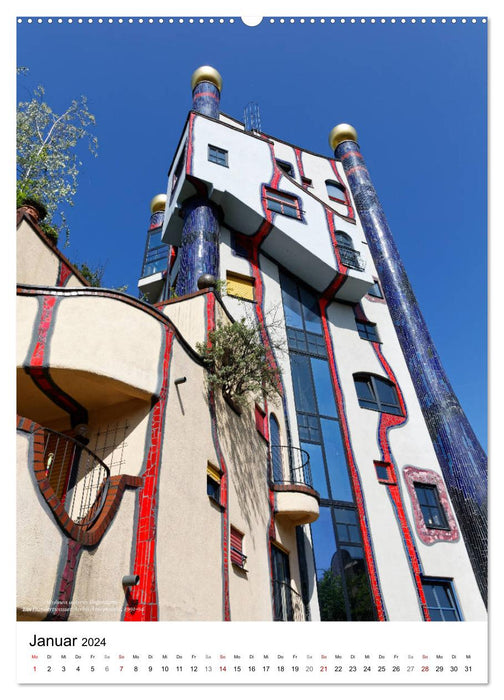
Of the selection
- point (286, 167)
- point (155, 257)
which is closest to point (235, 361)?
point (155, 257)

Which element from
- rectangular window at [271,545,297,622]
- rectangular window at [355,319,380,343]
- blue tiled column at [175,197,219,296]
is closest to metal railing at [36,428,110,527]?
rectangular window at [271,545,297,622]

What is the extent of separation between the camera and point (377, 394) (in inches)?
490

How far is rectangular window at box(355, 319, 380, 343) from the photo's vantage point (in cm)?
1389

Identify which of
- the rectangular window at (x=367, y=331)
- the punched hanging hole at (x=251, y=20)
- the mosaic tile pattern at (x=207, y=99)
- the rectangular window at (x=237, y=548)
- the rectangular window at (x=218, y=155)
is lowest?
the rectangular window at (x=237, y=548)

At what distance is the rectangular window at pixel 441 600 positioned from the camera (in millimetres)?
9375

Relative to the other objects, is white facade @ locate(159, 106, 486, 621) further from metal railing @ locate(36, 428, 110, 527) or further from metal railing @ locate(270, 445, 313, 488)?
metal railing @ locate(36, 428, 110, 527)

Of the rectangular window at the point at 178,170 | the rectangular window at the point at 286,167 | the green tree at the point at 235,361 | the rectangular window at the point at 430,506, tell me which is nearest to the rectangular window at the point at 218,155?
the rectangular window at the point at 178,170

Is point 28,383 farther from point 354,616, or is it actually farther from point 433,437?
point 433,437

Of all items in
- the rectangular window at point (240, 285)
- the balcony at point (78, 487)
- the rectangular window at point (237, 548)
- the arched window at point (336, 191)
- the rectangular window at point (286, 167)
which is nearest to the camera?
the balcony at point (78, 487)

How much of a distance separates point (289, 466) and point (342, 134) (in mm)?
15757

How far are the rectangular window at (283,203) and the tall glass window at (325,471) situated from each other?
1.71m

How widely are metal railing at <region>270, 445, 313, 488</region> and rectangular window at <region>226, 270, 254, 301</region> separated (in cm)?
396

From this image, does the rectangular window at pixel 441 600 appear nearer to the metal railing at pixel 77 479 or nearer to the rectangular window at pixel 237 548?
the rectangular window at pixel 237 548

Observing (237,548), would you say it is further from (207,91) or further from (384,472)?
Answer: (207,91)
